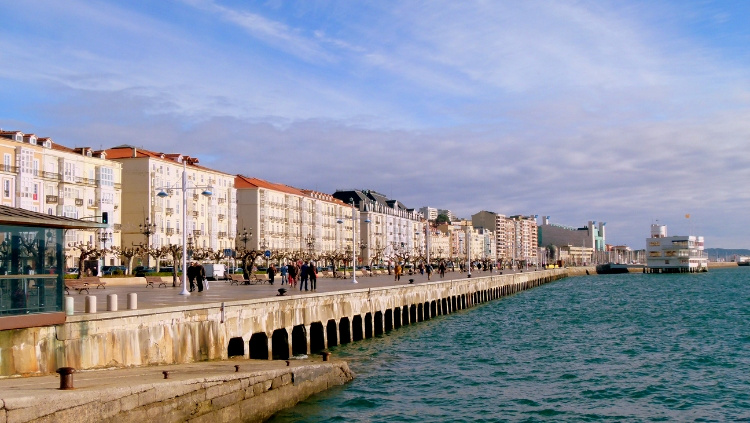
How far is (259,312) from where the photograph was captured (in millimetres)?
27141

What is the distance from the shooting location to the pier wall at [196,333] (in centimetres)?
1786

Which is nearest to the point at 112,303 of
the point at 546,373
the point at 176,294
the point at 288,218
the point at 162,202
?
Answer: the point at 176,294

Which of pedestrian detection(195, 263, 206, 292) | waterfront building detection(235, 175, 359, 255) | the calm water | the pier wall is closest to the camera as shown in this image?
the pier wall

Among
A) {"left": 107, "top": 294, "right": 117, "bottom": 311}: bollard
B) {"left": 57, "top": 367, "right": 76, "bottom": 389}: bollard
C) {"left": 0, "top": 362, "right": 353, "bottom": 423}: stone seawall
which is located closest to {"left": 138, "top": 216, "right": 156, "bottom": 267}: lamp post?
{"left": 107, "top": 294, "right": 117, "bottom": 311}: bollard

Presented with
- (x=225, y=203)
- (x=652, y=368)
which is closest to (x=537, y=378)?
(x=652, y=368)

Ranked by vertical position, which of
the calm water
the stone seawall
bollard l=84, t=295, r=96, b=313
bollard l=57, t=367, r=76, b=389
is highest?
bollard l=84, t=295, r=96, b=313

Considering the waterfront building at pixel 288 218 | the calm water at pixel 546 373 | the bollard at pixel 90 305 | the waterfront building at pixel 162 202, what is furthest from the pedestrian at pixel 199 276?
the waterfront building at pixel 288 218

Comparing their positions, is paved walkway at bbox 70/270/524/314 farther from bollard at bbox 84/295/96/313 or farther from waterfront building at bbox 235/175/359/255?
waterfront building at bbox 235/175/359/255

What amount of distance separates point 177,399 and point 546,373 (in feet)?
55.2

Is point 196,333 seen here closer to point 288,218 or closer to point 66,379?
point 66,379

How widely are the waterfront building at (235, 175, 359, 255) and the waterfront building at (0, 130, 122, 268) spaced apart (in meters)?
29.9

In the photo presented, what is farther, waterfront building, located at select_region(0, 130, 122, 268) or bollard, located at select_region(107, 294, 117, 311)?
waterfront building, located at select_region(0, 130, 122, 268)

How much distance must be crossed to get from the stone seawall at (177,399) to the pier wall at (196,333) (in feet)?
7.27

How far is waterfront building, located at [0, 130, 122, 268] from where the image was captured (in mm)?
73500
